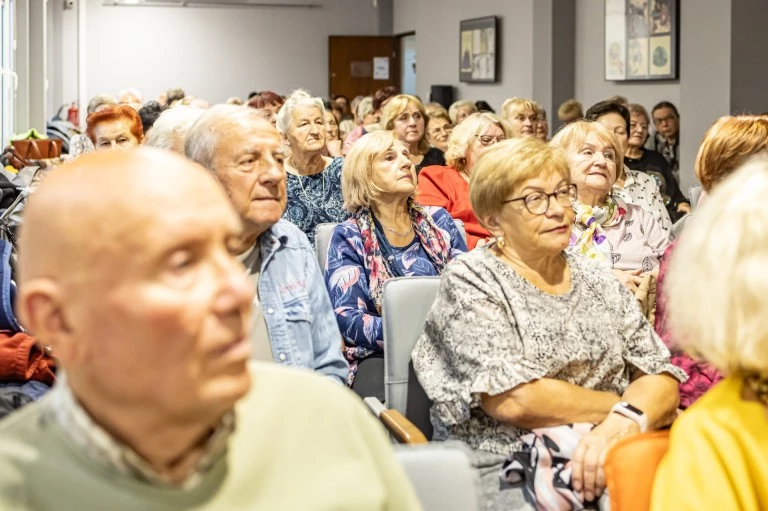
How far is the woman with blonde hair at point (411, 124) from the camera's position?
712 cm

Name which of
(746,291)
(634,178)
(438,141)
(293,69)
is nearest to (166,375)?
(746,291)

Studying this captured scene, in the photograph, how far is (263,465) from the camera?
1.28 m

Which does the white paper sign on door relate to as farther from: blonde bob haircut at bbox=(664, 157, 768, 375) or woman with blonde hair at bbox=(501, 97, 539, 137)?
blonde bob haircut at bbox=(664, 157, 768, 375)

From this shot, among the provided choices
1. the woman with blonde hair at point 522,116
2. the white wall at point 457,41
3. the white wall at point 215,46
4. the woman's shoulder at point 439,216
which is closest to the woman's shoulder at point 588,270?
the woman's shoulder at point 439,216

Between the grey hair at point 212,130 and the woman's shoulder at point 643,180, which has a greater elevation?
the grey hair at point 212,130

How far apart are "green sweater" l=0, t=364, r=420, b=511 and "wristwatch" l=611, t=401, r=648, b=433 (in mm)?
1196

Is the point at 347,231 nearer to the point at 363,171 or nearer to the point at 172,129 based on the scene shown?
the point at 363,171

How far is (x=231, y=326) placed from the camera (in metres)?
1.16

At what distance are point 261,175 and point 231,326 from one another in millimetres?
1509

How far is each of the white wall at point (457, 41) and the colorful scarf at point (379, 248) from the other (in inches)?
306

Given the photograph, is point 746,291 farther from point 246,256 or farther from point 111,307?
point 246,256

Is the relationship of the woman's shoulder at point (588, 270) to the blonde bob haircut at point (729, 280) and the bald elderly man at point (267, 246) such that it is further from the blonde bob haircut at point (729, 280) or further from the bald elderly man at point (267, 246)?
the blonde bob haircut at point (729, 280)

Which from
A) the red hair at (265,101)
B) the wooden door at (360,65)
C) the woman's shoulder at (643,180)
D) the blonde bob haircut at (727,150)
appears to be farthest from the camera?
the wooden door at (360,65)

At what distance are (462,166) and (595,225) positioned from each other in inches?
48.5
